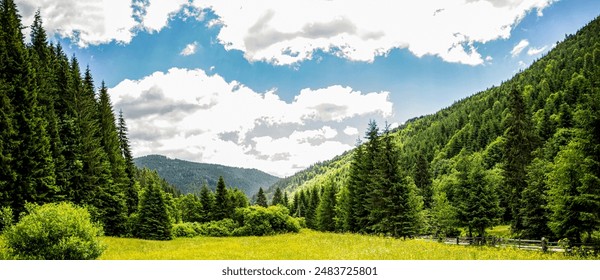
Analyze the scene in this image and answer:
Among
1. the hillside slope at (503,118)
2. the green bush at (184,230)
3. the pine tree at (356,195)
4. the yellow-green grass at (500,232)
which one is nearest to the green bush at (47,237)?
the pine tree at (356,195)

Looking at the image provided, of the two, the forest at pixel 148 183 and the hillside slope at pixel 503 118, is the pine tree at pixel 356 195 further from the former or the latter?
the hillside slope at pixel 503 118

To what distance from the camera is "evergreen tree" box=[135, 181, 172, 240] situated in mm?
44562

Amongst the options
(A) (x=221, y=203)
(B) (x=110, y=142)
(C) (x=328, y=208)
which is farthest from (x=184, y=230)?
(C) (x=328, y=208)

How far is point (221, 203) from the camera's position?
222 feet

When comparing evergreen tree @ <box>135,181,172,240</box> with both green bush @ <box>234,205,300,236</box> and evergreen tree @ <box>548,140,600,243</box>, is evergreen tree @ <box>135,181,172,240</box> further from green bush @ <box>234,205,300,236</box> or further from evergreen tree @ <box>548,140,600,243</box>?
evergreen tree @ <box>548,140,600,243</box>

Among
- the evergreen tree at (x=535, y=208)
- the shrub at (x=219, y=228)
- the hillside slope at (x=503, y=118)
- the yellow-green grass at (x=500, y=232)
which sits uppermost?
the hillside slope at (x=503, y=118)

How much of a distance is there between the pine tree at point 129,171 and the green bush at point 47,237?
40.1m

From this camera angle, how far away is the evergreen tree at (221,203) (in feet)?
220

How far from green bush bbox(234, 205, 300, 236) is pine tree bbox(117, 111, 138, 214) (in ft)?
48.9

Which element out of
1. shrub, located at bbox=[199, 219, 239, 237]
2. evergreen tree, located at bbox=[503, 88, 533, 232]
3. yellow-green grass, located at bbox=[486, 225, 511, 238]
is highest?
evergreen tree, located at bbox=[503, 88, 533, 232]

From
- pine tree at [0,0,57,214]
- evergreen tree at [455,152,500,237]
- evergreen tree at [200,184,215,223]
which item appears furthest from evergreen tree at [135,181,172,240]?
evergreen tree at [455,152,500,237]
